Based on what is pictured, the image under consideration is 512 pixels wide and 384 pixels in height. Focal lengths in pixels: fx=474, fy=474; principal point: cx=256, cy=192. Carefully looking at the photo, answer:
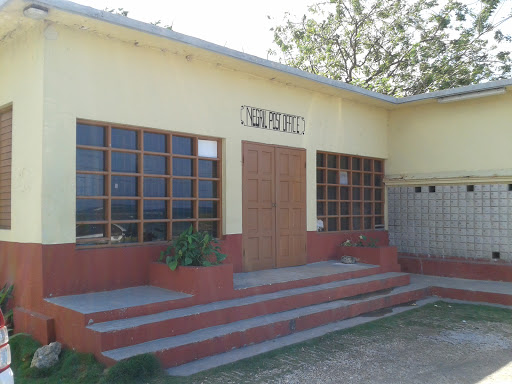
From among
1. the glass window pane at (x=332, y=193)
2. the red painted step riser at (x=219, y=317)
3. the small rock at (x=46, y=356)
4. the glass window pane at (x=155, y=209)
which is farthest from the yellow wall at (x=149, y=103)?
the red painted step riser at (x=219, y=317)

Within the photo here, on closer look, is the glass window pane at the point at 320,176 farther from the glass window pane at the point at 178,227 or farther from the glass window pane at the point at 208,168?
the glass window pane at the point at 178,227

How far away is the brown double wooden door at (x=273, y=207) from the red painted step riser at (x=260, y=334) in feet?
6.09

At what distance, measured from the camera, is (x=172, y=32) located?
6.57 m

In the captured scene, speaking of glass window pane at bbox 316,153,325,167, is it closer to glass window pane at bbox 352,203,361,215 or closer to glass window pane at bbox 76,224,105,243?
glass window pane at bbox 352,203,361,215

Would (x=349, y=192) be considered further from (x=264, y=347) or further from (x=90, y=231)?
(x=90, y=231)

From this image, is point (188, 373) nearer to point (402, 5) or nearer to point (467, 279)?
point (467, 279)

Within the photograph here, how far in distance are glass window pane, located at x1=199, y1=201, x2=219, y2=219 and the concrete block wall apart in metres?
5.17

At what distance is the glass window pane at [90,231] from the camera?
20.6 ft

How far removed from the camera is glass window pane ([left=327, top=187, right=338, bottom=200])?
10194 mm

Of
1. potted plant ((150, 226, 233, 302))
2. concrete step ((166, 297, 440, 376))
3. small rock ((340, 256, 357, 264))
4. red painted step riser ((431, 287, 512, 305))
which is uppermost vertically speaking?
potted plant ((150, 226, 233, 302))

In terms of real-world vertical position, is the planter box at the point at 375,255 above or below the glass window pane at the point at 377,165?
below

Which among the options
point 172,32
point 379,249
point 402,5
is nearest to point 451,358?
point 379,249

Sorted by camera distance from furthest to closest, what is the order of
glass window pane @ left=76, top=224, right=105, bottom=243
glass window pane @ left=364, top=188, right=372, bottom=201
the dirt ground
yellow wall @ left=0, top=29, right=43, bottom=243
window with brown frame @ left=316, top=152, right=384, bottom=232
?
glass window pane @ left=364, top=188, right=372, bottom=201
window with brown frame @ left=316, top=152, right=384, bottom=232
glass window pane @ left=76, top=224, right=105, bottom=243
yellow wall @ left=0, top=29, right=43, bottom=243
the dirt ground

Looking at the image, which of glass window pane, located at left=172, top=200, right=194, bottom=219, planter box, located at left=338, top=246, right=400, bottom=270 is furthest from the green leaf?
planter box, located at left=338, top=246, right=400, bottom=270
